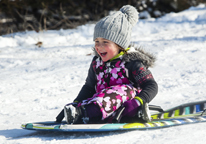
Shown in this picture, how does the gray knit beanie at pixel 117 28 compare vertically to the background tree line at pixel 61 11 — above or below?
below

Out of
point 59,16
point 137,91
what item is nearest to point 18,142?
point 137,91

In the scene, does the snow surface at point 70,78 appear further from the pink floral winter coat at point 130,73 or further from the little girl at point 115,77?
the pink floral winter coat at point 130,73

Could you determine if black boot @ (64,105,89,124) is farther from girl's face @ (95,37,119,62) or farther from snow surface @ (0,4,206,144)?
girl's face @ (95,37,119,62)

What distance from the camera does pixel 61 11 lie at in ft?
27.2

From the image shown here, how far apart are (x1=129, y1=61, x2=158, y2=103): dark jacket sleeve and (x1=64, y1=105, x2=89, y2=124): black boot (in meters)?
0.46

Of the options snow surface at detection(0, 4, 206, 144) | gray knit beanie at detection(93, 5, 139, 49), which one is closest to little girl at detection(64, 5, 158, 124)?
gray knit beanie at detection(93, 5, 139, 49)

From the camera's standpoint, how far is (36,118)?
2.89m

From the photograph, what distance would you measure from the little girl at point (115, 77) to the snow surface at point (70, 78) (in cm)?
19

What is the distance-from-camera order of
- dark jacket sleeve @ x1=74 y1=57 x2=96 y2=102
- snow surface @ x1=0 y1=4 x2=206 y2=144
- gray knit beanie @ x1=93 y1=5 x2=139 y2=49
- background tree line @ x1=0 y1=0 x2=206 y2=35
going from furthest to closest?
background tree line @ x1=0 y1=0 x2=206 y2=35 < dark jacket sleeve @ x1=74 y1=57 x2=96 y2=102 < gray knit beanie @ x1=93 y1=5 x2=139 y2=49 < snow surface @ x1=0 y1=4 x2=206 y2=144

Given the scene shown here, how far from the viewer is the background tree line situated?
8172mm

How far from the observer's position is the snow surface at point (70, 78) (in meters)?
2.09

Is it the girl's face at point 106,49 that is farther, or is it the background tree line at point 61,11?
the background tree line at point 61,11

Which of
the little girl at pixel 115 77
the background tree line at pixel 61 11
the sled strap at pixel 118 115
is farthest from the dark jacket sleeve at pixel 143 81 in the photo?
the background tree line at pixel 61 11

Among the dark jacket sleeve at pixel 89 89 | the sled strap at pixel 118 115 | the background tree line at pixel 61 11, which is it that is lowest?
the sled strap at pixel 118 115
